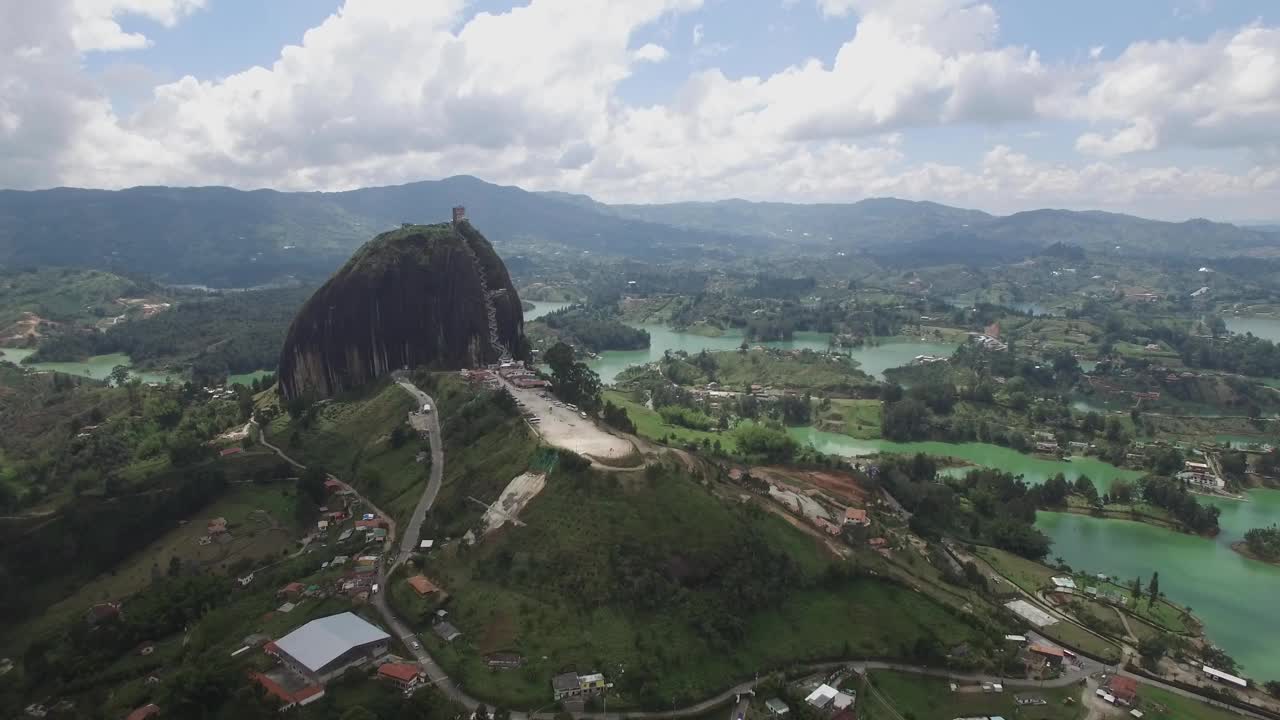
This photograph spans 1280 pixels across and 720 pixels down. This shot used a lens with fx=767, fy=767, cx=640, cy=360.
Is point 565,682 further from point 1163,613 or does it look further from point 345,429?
point 1163,613

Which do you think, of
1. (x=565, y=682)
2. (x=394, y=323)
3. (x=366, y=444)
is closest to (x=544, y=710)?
(x=565, y=682)

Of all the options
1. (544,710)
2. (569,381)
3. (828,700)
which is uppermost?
(569,381)

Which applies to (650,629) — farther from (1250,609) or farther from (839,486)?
(1250,609)

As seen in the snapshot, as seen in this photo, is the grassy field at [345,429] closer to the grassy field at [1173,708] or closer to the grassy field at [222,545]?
the grassy field at [222,545]

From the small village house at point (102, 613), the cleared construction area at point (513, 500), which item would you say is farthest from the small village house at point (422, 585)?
the small village house at point (102, 613)

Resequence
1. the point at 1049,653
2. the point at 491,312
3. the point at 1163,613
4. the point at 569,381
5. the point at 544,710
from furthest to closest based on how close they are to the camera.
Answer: the point at 491,312 → the point at 569,381 → the point at 1163,613 → the point at 1049,653 → the point at 544,710

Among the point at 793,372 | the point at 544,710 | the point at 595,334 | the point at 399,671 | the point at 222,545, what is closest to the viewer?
the point at 544,710

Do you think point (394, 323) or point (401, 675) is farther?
point (394, 323)
